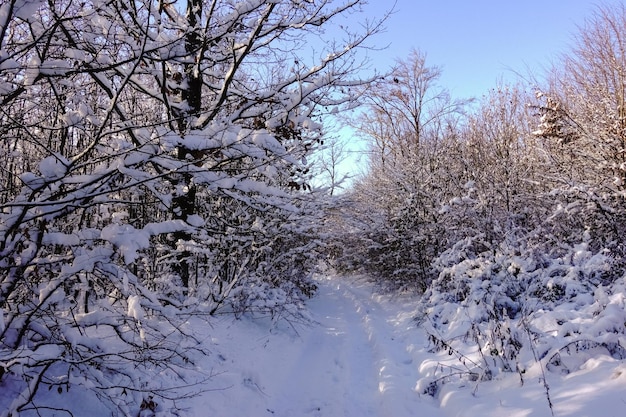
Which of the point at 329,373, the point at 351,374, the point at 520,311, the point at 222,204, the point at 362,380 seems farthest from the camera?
the point at 222,204

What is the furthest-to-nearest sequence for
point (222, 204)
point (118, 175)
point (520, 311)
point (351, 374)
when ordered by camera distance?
1. point (222, 204)
2. point (520, 311)
3. point (351, 374)
4. point (118, 175)

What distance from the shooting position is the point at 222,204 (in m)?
8.63

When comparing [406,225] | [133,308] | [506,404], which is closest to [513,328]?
[506,404]

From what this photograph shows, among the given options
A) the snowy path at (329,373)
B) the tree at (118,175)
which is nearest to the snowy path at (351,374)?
the snowy path at (329,373)

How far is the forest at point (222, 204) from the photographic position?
9.41 feet

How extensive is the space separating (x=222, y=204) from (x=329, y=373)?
14.2 ft

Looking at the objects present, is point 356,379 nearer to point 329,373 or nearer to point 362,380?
point 362,380

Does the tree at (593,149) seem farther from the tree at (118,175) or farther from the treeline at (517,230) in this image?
the tree at (118,175)

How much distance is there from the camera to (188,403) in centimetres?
415

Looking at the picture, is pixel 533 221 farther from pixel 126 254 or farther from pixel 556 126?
pixel 126 254

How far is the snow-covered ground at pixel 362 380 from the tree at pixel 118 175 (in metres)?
0.76

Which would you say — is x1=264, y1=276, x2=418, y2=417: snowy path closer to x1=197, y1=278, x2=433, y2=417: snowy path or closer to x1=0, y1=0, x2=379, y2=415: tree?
x1=197, y1=278, x2=433, y2=417: snowy path

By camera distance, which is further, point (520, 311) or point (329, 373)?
point (520, 311)

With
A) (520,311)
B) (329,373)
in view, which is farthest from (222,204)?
(520,311)
